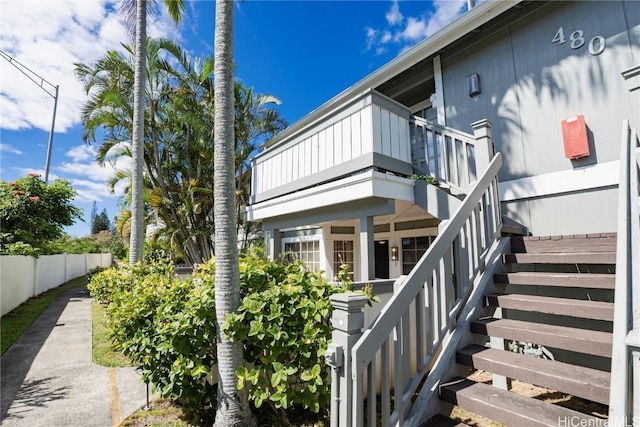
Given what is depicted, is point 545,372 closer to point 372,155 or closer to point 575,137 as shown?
point 372,155

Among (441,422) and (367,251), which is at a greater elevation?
(367,251)

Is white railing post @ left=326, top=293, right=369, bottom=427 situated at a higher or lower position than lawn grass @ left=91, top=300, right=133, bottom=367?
higher

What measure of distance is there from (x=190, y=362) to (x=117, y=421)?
1.32 metres

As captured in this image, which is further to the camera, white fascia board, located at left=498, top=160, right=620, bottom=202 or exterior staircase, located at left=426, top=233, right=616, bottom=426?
white fascia board, located at left=498, top=160, right=620, bottom=202

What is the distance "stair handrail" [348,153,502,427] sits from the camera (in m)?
2.40

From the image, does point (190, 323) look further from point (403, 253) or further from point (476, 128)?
point (403, 253)

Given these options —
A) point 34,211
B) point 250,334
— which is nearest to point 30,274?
point 34,211

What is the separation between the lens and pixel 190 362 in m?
3.23

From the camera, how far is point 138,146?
27.3ft

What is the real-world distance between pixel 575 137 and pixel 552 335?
11.3 feet

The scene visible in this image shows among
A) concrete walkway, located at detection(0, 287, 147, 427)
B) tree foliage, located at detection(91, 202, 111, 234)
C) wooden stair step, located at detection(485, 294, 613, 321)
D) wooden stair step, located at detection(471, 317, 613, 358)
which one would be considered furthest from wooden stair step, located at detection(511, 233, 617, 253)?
tree foliage, located at detection(91, 202, 111, 234)

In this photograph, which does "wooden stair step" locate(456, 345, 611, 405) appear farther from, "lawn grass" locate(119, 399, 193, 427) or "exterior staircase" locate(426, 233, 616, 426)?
"lawn grass" locate(119, 399, 193, 427)

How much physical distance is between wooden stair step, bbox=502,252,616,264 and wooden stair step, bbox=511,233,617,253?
19 centimetres

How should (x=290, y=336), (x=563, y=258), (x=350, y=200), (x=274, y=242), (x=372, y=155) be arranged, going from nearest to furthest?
(x=290, y=336)
(x=563, y=258)
(x=372, y=155)
(x=350, y=200)
(x=274, y=242)
